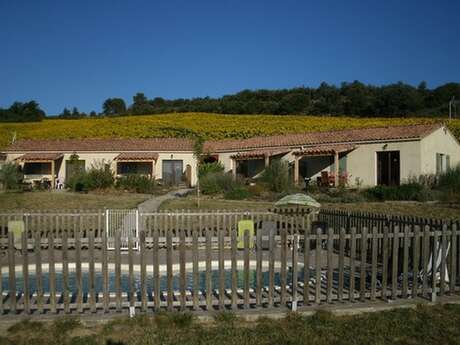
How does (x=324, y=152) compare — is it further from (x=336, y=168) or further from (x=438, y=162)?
(x=438, y=162)

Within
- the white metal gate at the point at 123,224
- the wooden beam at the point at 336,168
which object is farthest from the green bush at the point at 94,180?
the white metal gate at the point at 123,224

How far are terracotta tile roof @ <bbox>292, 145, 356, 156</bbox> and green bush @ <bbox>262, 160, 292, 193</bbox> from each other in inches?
157

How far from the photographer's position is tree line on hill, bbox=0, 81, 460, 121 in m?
61.1

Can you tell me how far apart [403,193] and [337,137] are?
332 inches

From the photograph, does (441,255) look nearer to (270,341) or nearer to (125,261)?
(270,341)

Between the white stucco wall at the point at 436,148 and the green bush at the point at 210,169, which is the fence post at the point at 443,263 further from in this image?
the green bush at the point at 210,169

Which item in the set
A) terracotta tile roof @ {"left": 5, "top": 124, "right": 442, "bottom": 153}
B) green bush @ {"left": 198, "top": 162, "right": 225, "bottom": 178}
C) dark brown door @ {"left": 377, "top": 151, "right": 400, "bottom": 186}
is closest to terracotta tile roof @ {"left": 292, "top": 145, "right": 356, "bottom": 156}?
terracotta tile roof @ {"left": 5, "top": 124, "right": 442, "bottom": 153}

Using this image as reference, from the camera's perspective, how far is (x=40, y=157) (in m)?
32.1

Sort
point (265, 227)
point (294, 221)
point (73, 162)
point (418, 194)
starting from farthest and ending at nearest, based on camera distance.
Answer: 1. point (73, 162)
2. point (418, 194)
3. point (294, 221)
4. point (265, 227)

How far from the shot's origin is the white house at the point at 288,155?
25.2 meters

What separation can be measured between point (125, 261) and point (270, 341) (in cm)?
586

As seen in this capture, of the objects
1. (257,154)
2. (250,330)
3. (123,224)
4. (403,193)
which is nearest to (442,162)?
(403,193)

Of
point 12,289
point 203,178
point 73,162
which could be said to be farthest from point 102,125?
point 12,289

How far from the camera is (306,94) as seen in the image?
2953 inches
